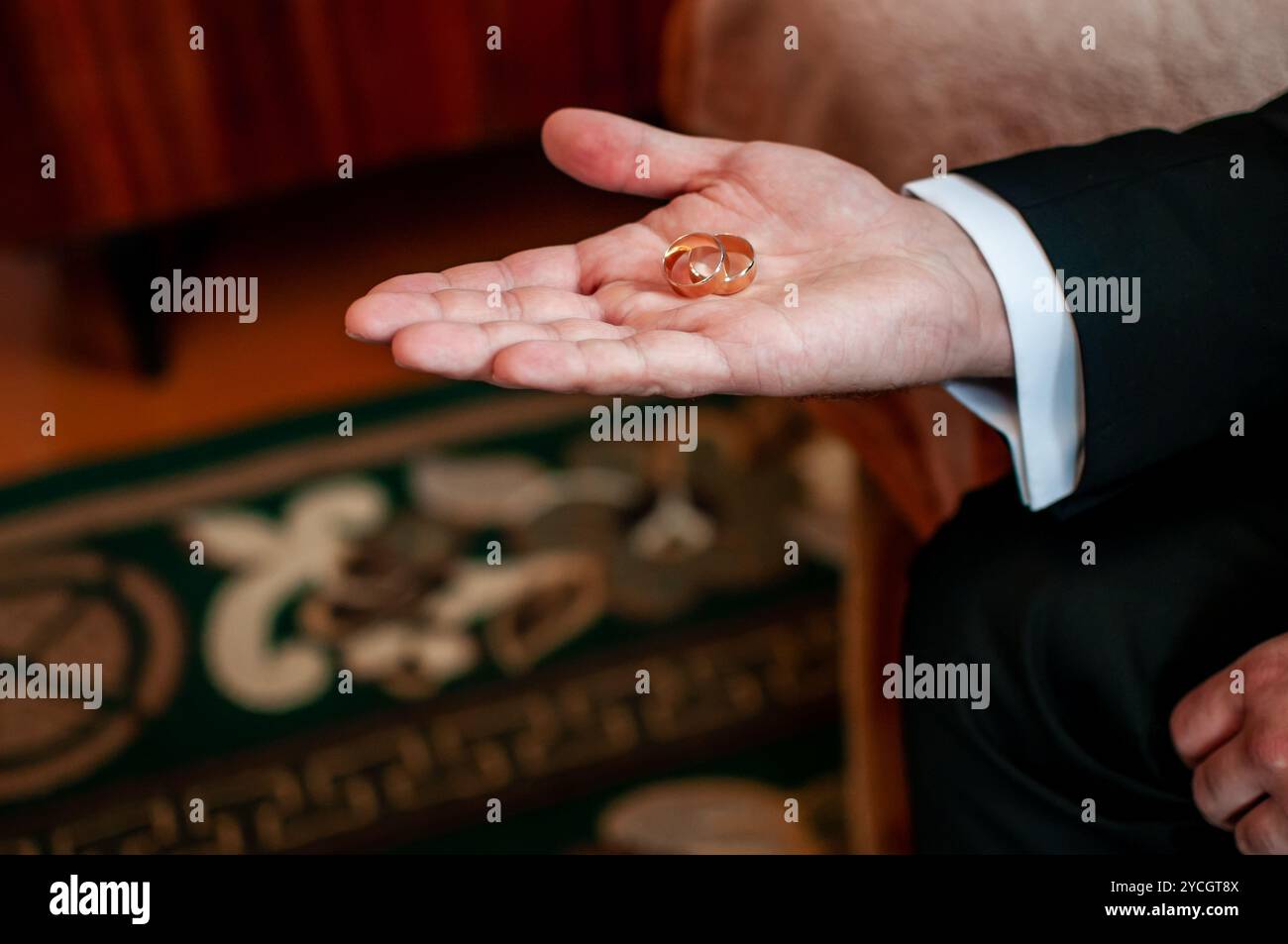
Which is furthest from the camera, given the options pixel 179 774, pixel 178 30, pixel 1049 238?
pixel 178 30

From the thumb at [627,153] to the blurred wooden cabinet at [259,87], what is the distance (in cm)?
88

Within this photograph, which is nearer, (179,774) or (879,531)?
(879,531)

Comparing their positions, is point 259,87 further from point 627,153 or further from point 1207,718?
point 1207,718

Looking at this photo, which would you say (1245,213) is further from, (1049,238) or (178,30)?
(178,30)

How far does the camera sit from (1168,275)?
31.2 inches

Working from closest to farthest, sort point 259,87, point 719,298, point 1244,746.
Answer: point 1244,746 → point 719,298 → point 259,87

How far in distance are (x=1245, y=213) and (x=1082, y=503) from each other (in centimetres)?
20

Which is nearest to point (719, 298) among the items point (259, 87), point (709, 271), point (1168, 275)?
point (709, 271)

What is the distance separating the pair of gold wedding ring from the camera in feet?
2.69

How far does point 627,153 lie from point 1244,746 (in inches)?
20.7

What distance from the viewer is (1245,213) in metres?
0.81
